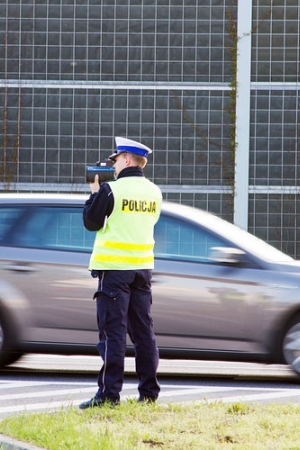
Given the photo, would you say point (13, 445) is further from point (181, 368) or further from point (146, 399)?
point (181, 368)

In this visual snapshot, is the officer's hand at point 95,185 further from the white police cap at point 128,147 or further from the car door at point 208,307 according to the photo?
the car door at point 208,307

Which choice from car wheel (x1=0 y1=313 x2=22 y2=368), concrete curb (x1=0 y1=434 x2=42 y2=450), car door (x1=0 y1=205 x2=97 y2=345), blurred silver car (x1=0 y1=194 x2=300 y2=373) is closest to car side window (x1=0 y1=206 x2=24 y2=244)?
blurred silver car (x1=0 y1=194 x2=300 y2=373)

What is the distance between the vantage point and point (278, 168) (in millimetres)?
26391

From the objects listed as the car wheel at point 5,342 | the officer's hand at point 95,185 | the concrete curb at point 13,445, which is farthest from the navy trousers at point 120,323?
the car wheel at point 5,342

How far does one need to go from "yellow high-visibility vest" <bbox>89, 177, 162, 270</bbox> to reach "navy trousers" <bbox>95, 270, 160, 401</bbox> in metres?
0.07

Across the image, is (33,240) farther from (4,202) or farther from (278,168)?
(278,168)

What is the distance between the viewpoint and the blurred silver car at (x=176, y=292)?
32.7ft

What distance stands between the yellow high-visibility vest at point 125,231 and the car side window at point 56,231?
2846 mm

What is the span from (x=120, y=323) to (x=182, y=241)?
10.3 ft

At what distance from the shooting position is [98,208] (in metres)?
7.25

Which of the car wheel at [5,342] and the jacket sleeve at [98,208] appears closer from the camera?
the jacket sleeve at [98,208]

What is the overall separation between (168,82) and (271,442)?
20799 millimetres

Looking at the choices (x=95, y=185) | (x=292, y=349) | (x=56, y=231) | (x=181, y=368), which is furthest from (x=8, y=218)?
(x=95, y=185)

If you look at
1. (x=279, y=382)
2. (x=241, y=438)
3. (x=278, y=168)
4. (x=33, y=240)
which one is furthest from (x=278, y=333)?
(x=278, y=168)
